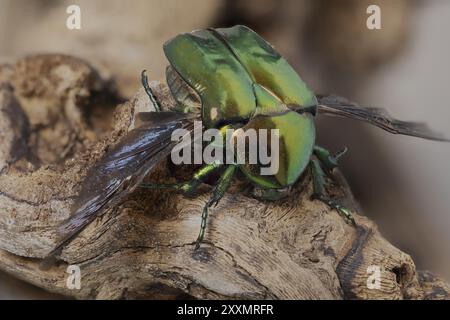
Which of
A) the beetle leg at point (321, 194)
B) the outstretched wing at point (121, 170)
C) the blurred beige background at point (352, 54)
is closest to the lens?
the outstretched wing at point (121, 170)

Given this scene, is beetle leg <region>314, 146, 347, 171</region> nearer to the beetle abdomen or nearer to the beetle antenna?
the beetle abdomen

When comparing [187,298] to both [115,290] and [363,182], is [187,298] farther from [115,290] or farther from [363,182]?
[363,182]

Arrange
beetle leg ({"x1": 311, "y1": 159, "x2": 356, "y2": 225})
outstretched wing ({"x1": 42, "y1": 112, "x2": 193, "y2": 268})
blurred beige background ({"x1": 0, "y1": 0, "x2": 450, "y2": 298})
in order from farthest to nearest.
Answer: blurred beige background ({"x1": 0, "y1": 0, "x2": 450, "y2": 298}) → beetle leg ({"x1": 311, "y1": 159, "x2": 356, "y2": 225}) → outstretched wing ({"x1": 42, "y1": 112, "x2": 193, "y2": 268})

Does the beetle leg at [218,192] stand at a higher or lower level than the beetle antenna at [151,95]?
lower

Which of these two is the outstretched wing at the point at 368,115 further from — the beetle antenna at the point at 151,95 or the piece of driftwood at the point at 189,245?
the beetle antenna at the point at 151,95

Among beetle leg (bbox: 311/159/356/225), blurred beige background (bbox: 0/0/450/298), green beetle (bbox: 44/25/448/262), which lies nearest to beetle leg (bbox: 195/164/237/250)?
green beetle (bbox: 44/25/448/262)

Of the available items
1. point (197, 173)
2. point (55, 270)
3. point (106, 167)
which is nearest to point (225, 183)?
point (197, 173)

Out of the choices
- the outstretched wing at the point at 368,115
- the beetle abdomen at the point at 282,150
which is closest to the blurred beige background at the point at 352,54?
the outstretched wing at the point at 368,115

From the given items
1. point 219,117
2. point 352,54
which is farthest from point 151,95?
point 352,54
